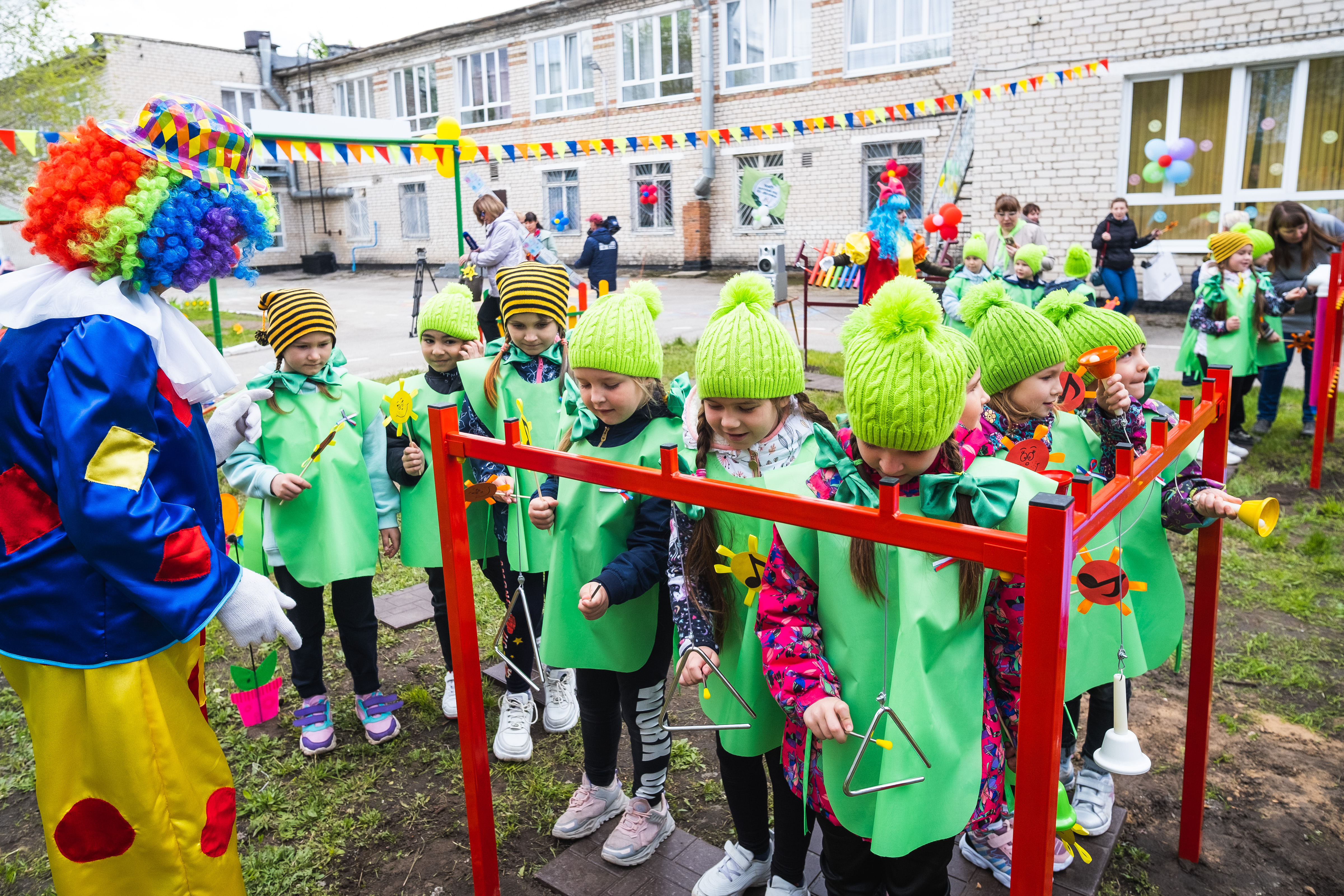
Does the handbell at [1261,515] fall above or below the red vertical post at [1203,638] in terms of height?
above

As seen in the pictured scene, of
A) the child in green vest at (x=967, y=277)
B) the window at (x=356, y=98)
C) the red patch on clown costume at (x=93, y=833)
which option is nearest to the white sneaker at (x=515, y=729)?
the red patch on clown costume at (x=93, y=833)

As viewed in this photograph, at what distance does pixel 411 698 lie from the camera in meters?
3.56

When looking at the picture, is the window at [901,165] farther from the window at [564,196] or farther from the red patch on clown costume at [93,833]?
the red patch on clown costume at [93,833]

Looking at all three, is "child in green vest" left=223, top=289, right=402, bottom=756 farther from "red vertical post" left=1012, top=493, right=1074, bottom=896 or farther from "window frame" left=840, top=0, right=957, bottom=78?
"window frame" left=840, top=0, right=957, bottom=78

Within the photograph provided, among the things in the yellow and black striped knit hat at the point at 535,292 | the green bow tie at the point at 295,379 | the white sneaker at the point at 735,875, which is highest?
the yellow and black striped knit hat at the point at 535,292

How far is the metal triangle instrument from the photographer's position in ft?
5.79

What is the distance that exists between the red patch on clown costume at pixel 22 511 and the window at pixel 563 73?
71.9ft

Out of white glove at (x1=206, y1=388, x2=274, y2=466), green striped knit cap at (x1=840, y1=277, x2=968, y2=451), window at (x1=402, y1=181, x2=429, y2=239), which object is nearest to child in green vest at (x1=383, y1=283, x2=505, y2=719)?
white glove at (x1=206, y1=388, x2=274, y2=466)

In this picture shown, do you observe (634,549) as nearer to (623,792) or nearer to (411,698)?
(623,792)

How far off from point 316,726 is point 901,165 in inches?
645

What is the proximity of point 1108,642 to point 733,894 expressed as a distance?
114 cm

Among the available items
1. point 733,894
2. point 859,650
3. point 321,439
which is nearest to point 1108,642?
point 859,650

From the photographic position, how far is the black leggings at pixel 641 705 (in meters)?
2.55

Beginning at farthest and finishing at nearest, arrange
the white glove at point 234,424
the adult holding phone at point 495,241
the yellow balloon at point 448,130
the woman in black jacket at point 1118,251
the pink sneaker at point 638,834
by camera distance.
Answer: the woman in black jacket at point 1118,251, the adult holding phone at point 495,241, the yellow balloon at point 448,130, the pink sneaker at point 638,834, the white glove at point 234,424
